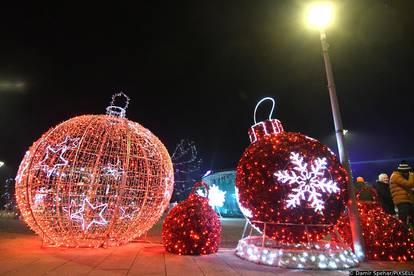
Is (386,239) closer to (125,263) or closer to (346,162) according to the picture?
(346,162)

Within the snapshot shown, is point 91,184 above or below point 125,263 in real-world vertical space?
above

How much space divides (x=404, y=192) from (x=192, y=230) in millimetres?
5695

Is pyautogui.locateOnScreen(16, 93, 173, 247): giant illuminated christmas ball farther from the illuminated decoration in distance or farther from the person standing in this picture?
the person standing

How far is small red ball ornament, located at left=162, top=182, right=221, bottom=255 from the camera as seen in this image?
6.94 metres

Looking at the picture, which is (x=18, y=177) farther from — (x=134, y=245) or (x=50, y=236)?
(x=134, y=245)

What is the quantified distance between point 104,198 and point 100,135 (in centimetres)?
166

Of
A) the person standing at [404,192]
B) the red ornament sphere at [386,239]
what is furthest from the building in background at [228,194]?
the red ornament sphere at [386,239]

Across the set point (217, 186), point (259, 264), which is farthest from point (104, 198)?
point (217, 186)

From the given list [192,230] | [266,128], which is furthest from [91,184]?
[266,128]

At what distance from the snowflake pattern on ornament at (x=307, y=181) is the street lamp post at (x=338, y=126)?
937 millimetres

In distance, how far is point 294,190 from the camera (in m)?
5.89

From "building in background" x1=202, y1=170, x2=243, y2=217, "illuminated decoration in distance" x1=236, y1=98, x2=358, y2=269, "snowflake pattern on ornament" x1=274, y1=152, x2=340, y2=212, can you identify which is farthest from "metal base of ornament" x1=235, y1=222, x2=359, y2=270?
"building in background" x1=202, y1=170, x2=243, y2=217

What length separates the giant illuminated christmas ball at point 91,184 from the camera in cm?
720

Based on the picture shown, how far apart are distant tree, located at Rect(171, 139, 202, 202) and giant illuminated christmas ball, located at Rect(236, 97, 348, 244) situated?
21.0 metres
